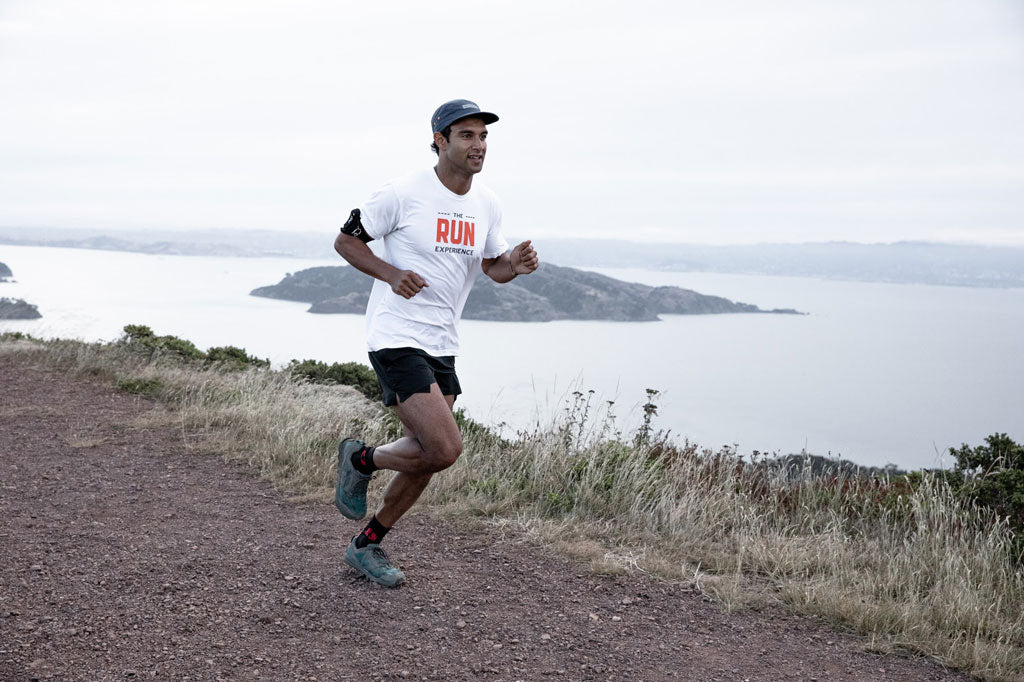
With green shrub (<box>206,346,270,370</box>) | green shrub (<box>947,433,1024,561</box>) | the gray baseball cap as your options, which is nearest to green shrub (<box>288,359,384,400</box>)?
green shrub (<box>206,346,270,370</box>)

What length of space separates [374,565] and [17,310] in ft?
46.8

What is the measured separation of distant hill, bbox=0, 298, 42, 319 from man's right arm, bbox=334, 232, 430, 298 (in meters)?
13.5

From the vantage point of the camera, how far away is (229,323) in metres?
28.9

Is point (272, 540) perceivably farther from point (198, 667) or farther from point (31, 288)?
point (31, 288)

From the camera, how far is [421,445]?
12.1 ft

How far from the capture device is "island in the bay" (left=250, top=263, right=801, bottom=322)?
3384 centimetres

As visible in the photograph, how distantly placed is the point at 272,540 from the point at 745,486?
3.38 metres

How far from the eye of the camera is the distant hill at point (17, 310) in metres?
14.8

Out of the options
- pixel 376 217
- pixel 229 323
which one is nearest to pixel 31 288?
pixel 229 323

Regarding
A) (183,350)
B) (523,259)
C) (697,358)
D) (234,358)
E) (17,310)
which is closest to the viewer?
(523,259)

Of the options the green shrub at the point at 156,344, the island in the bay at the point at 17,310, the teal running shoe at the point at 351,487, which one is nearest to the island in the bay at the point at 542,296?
the island in the bay at the point at 17,310

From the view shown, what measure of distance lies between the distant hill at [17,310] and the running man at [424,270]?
13534mm

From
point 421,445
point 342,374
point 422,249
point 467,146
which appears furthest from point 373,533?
point 342,374

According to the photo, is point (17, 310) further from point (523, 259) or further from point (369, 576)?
point (523, 259)
